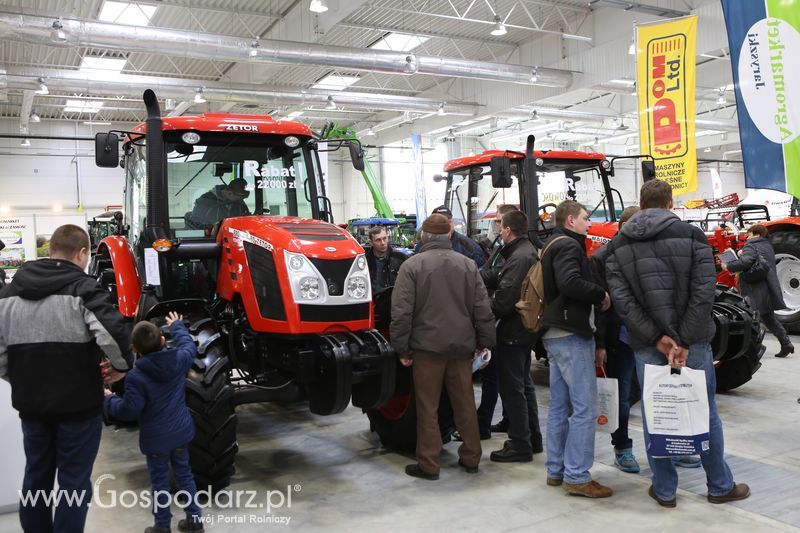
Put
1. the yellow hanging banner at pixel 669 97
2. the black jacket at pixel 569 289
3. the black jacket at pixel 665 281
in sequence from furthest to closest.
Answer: the yellow hanging banner at pixel 669 97 → the black jacket at pixel 569 289 → the black jacket at pixel 665 281

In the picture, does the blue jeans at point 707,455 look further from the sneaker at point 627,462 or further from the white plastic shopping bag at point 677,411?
the sneaker at point 627,462

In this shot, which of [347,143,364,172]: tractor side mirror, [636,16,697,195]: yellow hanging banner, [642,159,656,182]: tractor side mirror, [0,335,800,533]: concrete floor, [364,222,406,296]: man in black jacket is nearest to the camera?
[0,335,800,533]: concrete floor

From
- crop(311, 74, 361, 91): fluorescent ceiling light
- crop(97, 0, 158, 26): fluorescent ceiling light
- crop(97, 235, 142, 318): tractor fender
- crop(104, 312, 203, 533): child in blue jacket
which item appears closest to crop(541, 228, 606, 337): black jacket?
crop(104, 312, 203, 533): child in blue jacket

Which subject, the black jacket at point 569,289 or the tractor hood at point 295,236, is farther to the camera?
the tractor hood at point 295,236

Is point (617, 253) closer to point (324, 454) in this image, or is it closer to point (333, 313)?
point (333, 313)

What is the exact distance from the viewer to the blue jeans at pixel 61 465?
3115mm

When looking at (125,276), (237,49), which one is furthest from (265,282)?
(237,49)

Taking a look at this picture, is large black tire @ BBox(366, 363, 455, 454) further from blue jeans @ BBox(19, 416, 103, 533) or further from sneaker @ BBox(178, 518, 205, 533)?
blue jeans @ BBox(19, 416, 103, 533)

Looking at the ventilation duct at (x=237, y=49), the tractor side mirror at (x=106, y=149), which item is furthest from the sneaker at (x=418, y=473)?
the ventilation duct at (x=237, y=49)

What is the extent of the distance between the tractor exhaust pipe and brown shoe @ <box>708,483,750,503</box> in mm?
3580

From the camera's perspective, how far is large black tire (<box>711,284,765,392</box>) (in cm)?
578

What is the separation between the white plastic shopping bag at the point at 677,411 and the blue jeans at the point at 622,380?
2.88 feet

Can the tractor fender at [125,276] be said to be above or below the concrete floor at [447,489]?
above

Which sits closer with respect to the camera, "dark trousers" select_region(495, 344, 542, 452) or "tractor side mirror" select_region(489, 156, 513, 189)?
"dark trousers" select_region(495, 344, 542, 452)
